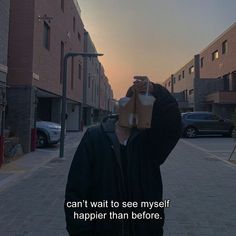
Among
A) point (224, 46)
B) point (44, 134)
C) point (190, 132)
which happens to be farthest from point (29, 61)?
point (224, 46)

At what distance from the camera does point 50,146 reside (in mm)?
18047

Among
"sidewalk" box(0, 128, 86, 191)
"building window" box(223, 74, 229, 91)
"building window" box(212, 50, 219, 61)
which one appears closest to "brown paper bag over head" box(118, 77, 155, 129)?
"sidewalk" box(0, 128, 86, 191)

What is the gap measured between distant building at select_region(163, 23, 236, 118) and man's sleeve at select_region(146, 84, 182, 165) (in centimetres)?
3328

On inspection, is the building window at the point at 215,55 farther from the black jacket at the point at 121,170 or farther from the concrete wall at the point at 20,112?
the black jacket at the point at 121,170

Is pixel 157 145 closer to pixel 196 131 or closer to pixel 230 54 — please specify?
pixel 196 131

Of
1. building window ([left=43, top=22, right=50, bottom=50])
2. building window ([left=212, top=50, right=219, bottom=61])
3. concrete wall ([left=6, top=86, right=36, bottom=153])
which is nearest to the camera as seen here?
concrete wall ([left=6, top=86, right=36, bottom=153])

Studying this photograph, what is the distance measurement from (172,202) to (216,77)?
121 ft

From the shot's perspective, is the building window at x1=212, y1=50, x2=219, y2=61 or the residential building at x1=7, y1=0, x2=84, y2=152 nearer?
the residential building at x1=7, y1=0, x2=84, y2=152

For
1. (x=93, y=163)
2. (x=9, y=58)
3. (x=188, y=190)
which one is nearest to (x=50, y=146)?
(x=9, y=58)

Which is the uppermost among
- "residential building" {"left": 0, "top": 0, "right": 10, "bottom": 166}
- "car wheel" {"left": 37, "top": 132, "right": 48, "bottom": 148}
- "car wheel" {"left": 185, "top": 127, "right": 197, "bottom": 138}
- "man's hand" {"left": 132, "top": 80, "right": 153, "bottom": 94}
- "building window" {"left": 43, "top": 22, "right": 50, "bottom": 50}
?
"building window" {"left": 43, "top": 22, "right": 50, "bottom": 50}

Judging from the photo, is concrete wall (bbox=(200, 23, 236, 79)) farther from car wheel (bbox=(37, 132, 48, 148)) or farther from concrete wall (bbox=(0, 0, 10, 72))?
concrete wall (bbox=(0, 0, 10, 72))

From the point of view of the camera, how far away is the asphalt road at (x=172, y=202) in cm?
527

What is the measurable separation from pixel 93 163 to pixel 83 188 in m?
0.17

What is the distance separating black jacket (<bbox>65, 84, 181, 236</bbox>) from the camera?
92.7 inches
